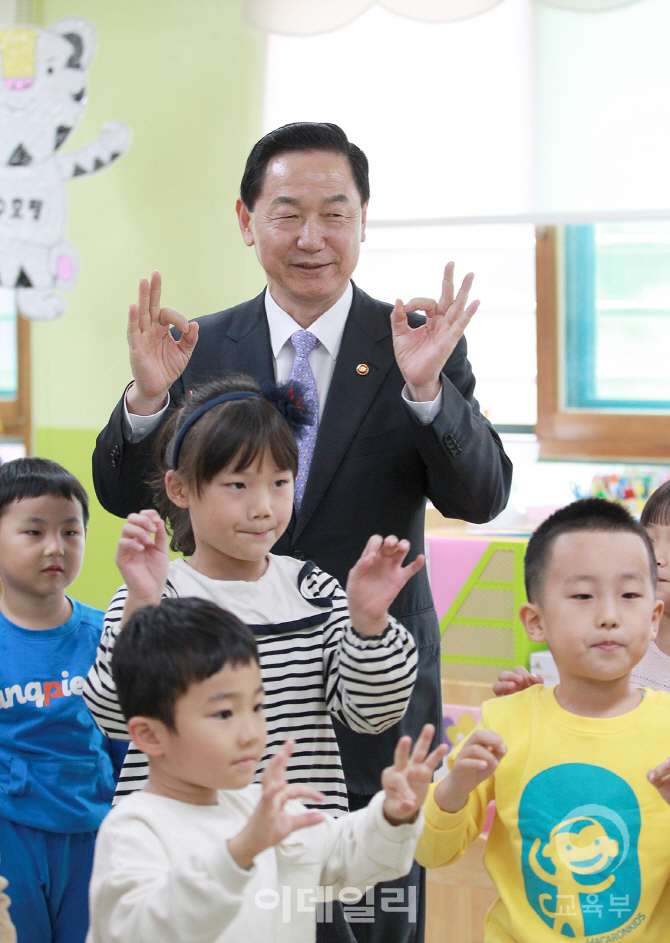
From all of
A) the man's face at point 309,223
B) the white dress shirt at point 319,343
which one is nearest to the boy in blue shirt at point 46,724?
the white dress shirt at point 319,343

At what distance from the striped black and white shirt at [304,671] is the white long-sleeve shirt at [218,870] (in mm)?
165

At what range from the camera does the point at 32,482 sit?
182 cm

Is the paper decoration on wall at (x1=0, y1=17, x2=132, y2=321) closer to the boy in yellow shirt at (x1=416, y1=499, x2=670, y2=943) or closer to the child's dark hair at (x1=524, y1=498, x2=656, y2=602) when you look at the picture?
the child's dark hair at (x1=524, y1=498, x2=656, y2=602)

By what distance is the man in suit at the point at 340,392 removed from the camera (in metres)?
1.57

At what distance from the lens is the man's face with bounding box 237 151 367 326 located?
172 cm

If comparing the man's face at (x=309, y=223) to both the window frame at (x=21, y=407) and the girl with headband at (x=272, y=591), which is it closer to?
the girl with headband at (x=272, y=591)

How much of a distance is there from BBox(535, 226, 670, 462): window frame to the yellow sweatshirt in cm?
220

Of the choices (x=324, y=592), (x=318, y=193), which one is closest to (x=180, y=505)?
(x=324, y=592)

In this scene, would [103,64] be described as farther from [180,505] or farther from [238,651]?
[238,651]

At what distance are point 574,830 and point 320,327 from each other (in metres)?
0.97

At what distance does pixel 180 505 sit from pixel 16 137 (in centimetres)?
284

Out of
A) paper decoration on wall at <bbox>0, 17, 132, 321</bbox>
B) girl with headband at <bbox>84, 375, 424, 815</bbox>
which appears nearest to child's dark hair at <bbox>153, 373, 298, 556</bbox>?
girl with headband at <bbox>84, 375, 424, 815</bbox>

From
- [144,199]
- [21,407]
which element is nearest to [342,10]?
[144,199]

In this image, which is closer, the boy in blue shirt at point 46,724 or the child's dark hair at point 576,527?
the child's dark hair at point 576,527
